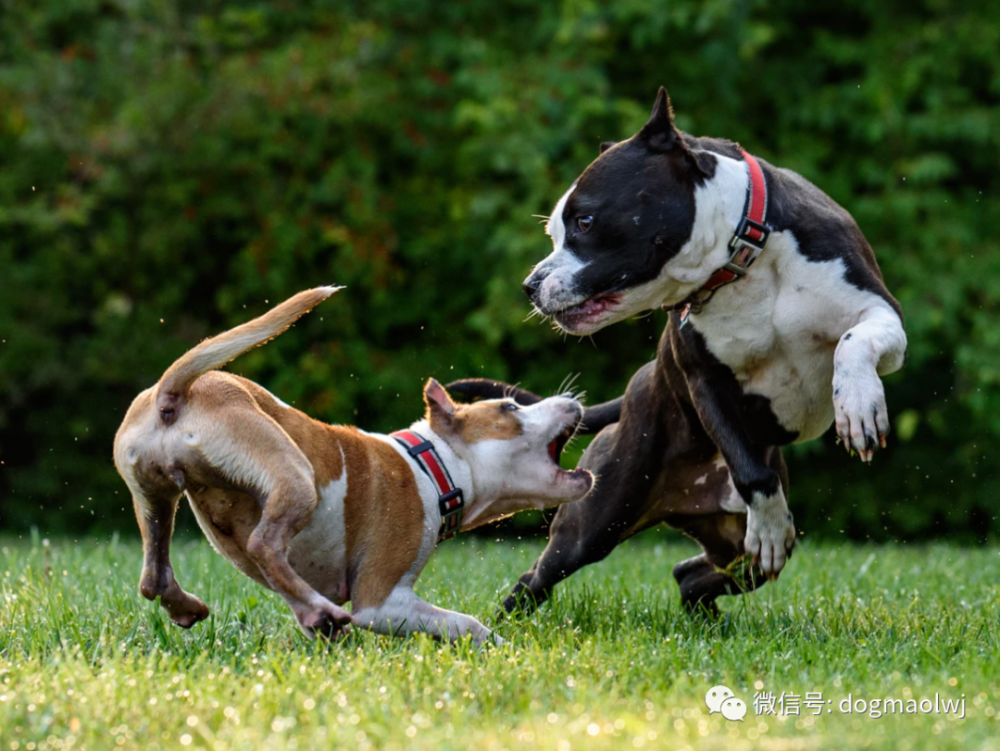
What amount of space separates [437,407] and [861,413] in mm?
1502

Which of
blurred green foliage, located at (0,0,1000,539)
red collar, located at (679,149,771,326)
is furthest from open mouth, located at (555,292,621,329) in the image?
blurred green foliage, located at (0,0,1000,539)

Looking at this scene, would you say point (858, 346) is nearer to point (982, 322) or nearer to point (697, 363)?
point (697, 363)

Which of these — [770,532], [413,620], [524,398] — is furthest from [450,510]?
[770,532]

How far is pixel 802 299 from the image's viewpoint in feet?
13.4

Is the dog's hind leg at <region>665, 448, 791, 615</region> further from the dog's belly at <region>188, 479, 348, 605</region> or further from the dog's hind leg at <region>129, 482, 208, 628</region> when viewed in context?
the dog's hind leg at <region>129, 482, 208, 628</region>

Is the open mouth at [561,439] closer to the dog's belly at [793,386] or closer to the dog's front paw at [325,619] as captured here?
the dog's belly at [793,386]

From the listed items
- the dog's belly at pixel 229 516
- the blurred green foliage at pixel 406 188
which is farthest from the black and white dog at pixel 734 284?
the blurred green foliage at pixel 406 188

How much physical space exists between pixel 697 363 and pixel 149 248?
7.65 metres

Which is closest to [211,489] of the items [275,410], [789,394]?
[275,410]

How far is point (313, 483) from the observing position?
146 inches

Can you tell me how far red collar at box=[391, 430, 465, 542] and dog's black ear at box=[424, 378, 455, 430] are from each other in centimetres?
10

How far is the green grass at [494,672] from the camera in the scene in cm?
263

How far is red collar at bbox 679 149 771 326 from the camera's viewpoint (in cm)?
Answer: 407

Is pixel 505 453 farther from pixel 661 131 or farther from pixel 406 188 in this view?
pixel 406 188
